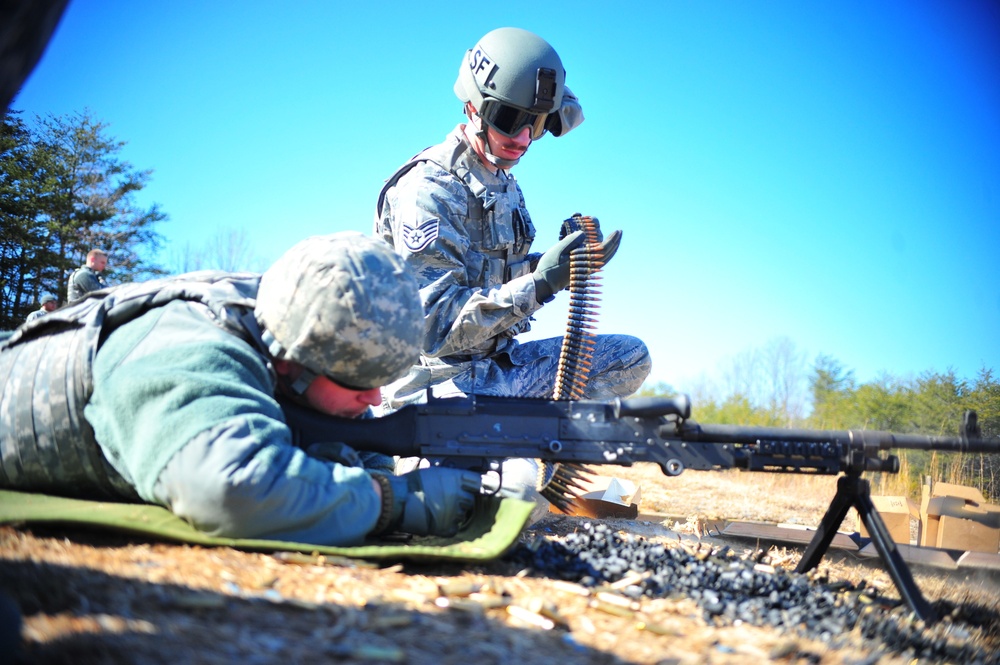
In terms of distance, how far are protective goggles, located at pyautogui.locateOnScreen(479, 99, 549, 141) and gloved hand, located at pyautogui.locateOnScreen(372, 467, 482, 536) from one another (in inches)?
127

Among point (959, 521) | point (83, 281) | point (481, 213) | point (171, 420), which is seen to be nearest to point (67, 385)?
point (171, 420)

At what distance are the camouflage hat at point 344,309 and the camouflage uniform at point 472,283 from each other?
6.18 feet

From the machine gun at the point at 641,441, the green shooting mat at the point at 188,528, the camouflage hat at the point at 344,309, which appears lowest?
the green shooting mat at the point at 188,528

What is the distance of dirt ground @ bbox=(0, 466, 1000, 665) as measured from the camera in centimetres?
224

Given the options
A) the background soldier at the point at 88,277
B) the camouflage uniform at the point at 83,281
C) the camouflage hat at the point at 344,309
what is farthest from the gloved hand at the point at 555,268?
the camouflage uniform at the point at 83,281

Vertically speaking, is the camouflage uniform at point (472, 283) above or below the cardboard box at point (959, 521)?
above

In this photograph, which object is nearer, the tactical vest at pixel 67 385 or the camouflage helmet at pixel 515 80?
the tactical vest at pixel 67 385

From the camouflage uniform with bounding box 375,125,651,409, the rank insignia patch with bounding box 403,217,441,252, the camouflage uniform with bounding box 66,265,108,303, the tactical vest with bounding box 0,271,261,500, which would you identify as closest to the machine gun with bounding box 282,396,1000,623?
the tactical vest with bounding box 0,271,261,500

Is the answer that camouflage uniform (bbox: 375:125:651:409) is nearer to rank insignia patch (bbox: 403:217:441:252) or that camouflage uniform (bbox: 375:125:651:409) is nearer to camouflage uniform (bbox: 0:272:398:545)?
rank insignia patch (bbox: 403:217:441:252)

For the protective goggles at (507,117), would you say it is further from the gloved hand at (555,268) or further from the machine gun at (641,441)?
the machine gun at (641,441)

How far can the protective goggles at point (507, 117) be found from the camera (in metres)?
6.03

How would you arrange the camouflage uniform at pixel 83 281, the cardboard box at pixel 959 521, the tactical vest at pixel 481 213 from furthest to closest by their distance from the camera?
the camouflage uniform at pixel 83 281, the tactical vest at pixel 481 213, the cardboard box at pixel 959 521

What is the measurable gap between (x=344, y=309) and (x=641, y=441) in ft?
5.84

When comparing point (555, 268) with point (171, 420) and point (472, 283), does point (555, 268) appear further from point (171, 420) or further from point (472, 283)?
point (171, 420)
